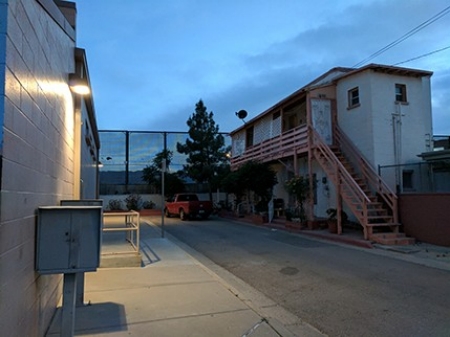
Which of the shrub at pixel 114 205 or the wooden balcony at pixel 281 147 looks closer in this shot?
the wooden balcony at pixel 281 147

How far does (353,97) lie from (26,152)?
52.4 feet

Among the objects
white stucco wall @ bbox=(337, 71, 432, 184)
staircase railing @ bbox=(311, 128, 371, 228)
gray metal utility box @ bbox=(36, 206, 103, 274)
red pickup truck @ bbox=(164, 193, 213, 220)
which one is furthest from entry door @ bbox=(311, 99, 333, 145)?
gray metal utility box @ bbox=(36, 206, 103, 274)

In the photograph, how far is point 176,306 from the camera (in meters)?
5.51

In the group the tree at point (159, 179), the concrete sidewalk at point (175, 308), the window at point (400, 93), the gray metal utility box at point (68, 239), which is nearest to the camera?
the gray metal utility box at point (68, 239)

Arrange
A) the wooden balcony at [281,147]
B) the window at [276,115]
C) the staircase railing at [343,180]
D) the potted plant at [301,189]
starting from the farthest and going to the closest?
the window at [276,115], the wooden balcony at [281,147], the potted plant at [301,189], the staircase railing at [343,180]

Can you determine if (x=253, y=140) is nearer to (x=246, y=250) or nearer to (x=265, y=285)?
(x=246, y=250)

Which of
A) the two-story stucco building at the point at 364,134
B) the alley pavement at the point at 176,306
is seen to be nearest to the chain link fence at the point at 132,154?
the two-story stucco building at the point at 364,134

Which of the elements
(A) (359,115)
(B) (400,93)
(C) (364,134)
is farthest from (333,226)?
(B) (400,93)

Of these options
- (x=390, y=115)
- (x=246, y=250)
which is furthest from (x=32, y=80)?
(x=390, y=115)

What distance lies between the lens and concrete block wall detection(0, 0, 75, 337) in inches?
97.0

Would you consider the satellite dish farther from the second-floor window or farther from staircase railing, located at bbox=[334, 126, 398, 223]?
staircase railing, located at bbox=[334, 126, 398, 223]

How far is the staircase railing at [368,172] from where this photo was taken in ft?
44.3

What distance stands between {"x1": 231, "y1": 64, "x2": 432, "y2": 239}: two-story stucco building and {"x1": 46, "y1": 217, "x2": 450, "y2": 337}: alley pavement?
212 inches

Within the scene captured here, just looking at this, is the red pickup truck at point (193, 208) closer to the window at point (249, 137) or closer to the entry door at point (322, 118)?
the window at point (249, 137)
